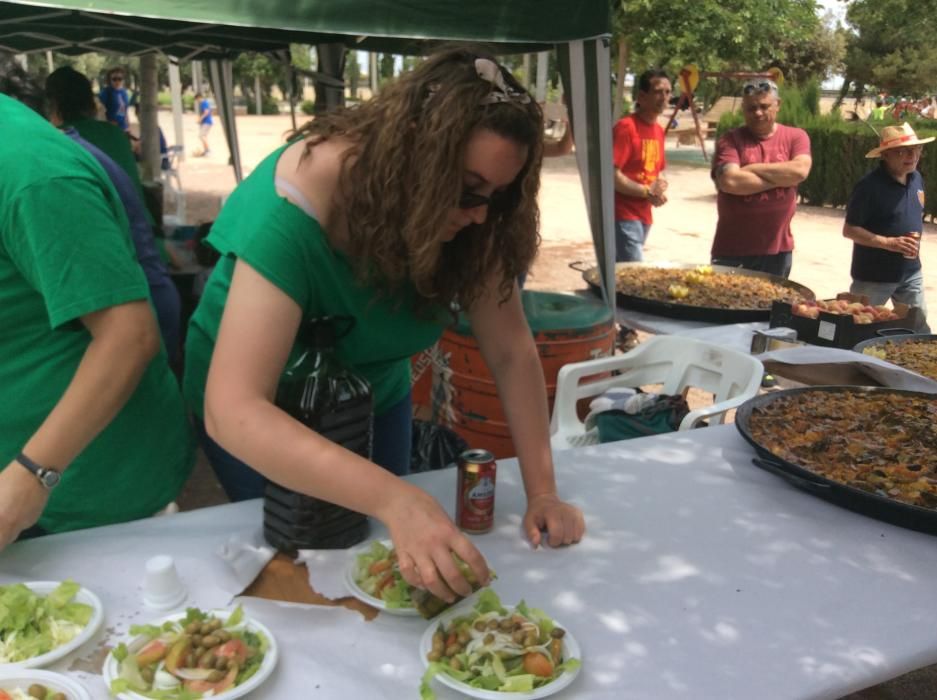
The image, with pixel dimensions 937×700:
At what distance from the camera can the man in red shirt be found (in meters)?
5.68

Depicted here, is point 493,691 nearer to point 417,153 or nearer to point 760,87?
point 417,153

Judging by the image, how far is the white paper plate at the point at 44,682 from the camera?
3.58ft

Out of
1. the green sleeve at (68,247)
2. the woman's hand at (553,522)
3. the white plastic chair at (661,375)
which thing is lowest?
the white plastic chair at (661,375)

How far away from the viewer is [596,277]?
15.1 feet

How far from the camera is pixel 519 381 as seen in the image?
180 centimetres

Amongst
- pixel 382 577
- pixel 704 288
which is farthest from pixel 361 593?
pixel 704 288

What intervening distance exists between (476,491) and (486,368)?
5.71 feet

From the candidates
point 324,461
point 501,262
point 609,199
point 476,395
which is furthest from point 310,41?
point 324,461

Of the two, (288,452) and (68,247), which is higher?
(68,247)

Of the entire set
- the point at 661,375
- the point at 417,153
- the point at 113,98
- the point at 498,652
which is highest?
the point at 113,98

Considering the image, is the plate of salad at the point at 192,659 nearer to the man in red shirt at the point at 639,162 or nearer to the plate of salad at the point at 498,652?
the plate of salad at the point at 498,652

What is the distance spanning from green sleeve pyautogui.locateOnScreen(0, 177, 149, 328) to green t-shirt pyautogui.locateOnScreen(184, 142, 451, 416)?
0.64 ft

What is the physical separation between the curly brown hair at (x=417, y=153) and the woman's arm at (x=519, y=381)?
295 millimetres

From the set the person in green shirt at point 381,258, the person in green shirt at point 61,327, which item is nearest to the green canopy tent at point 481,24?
the person in green shirt at point 61,327
